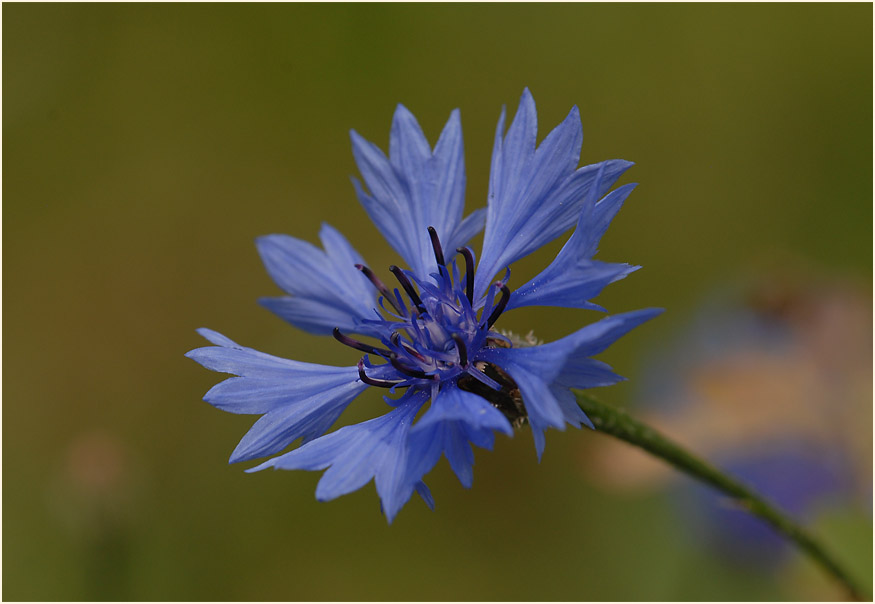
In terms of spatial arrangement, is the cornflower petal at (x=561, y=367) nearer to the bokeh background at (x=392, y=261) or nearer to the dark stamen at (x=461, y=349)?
the dark stamen at (x=461, y=349)

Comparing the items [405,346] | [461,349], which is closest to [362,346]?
[405,346]

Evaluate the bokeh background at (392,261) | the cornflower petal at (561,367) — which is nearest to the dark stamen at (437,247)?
the cornflower petal at (561,367)

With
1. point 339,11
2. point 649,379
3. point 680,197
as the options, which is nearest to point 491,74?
point 339,11

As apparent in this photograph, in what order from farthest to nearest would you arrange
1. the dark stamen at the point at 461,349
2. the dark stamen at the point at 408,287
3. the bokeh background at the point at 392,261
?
the bokeh background at the point at 392,261 < the dark stamen at the point at 408,287 < the dark stamen at the point at 461,349

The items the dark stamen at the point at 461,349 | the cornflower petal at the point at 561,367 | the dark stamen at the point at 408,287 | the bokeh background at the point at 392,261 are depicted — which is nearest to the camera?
the cornflower petal at the point at 561,367

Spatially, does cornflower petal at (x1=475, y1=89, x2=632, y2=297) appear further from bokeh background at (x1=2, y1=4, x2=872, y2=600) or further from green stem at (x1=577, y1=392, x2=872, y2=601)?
bokeh background at (x1=2, y1=4, x2=872, y2=600)

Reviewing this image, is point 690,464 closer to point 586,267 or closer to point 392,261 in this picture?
point 586,267
